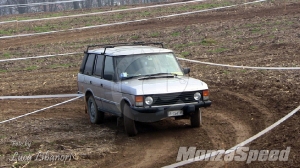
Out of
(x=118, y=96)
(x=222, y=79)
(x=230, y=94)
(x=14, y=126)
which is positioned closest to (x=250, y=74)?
(x=222, y=79)

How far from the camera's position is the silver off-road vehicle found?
10258 millimetres

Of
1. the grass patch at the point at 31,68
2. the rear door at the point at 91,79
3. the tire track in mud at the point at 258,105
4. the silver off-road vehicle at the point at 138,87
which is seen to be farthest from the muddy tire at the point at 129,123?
the grass patch at the point at 31,68

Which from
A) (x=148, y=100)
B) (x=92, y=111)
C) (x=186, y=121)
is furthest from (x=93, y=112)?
(x=148, y=100)

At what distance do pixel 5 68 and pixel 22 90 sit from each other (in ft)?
16.1

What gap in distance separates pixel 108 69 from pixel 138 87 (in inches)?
60.2

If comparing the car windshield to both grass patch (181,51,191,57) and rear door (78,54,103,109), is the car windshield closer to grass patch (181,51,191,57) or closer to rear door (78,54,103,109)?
rear door (78,54,103,109)

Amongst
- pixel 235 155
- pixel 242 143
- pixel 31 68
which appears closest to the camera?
pixel 235 155

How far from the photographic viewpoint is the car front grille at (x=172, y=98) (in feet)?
33.6

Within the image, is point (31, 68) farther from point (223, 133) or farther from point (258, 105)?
point (223, 133)

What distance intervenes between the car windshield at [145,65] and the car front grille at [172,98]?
0.99 m

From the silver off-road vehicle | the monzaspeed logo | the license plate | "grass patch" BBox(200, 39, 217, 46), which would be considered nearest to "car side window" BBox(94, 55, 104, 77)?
the silver off-road vehicle

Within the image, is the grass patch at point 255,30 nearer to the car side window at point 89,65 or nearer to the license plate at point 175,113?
the car side window at point 89,65

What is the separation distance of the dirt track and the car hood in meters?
0.89

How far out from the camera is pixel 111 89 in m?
11.3
